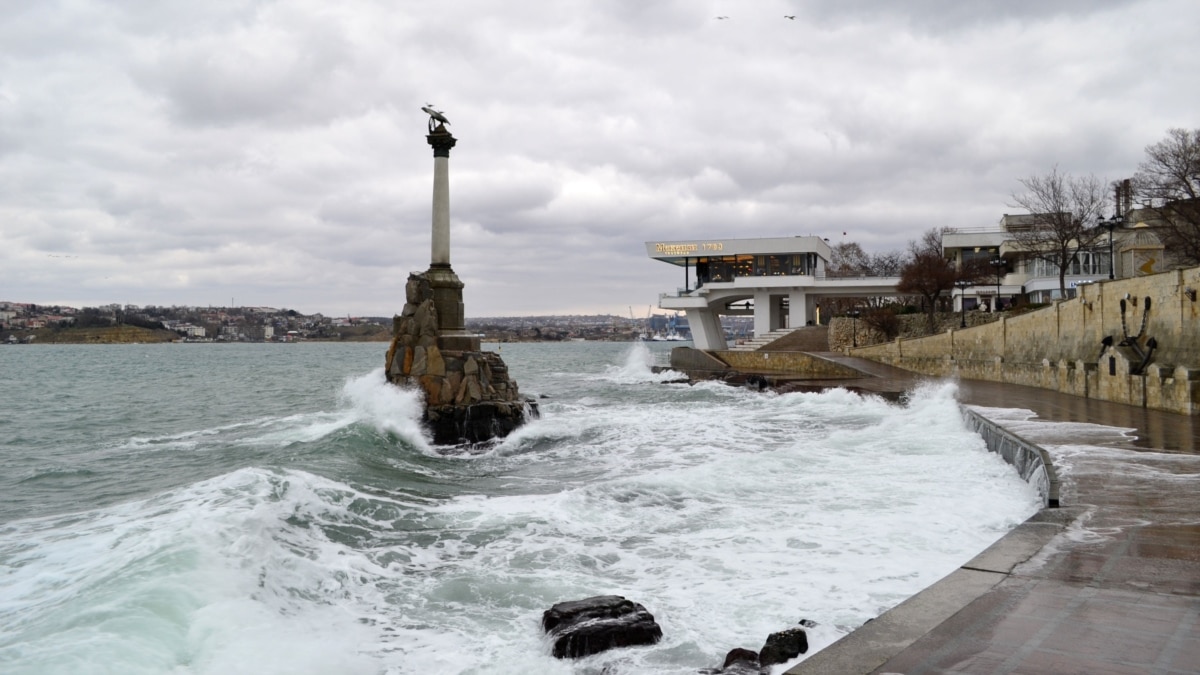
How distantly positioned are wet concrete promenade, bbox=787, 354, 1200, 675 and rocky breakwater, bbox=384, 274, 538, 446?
13.6 m

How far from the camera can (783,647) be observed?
5.15m

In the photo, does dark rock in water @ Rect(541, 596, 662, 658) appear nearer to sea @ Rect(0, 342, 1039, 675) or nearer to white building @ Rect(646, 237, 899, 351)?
sea @ Rect(0, 342, 1039, 675)

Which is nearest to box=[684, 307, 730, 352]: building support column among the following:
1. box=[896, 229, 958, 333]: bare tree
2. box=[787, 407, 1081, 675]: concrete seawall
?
box=[896, 229, 958, 333]: bare tree

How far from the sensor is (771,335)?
162 ft

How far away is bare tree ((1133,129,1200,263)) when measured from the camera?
27.9 meters

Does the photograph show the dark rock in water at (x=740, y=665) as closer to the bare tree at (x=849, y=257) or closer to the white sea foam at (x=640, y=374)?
the white sea foam at (x=640, y=374)

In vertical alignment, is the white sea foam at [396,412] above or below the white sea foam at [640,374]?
above

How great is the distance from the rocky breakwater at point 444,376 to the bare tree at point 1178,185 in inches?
952

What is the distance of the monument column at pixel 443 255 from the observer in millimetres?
21156

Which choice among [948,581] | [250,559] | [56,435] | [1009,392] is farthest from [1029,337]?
[56,435]

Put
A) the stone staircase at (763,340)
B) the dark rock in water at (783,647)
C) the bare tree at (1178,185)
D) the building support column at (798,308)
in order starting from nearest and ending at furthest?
1. the dark rock in water at (783,647)
2. the bare tree at (1178,185)
3. the stone staircase at (763,340)
4. the building support column at (798,308)

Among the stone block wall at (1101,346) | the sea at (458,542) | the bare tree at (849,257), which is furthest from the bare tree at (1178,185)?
the bare tree at (849,257)

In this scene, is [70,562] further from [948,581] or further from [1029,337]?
[1029,337]

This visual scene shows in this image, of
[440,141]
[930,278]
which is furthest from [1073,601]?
[930,278]
